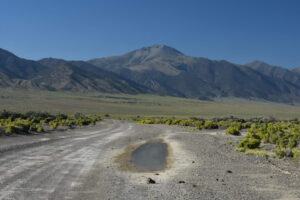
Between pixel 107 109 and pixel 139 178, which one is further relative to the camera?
pixel 107 109

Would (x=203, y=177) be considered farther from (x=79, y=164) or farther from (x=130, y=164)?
(x=79, y=164)

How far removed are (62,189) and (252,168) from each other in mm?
9295

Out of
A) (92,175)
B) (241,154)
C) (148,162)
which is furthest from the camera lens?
(241,154)

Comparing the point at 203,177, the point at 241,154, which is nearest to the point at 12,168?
the point at 203,177

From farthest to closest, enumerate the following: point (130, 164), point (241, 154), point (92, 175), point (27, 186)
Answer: point (241, 154) < point (130, 164) < point (92, 175) < point (27, 186)

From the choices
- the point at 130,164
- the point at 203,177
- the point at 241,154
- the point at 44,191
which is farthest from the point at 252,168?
the point at 44,191

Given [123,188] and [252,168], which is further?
[252,168]

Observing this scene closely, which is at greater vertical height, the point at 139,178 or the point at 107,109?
the point at 139,178

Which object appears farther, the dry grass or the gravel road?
the dry grass

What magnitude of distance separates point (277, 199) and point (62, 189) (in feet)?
23.0

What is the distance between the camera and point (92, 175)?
42.0 ft

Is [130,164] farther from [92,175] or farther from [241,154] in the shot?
[241,154]

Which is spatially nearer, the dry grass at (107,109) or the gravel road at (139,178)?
the gravel road at (139,178)

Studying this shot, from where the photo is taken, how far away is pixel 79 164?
1512 cm
